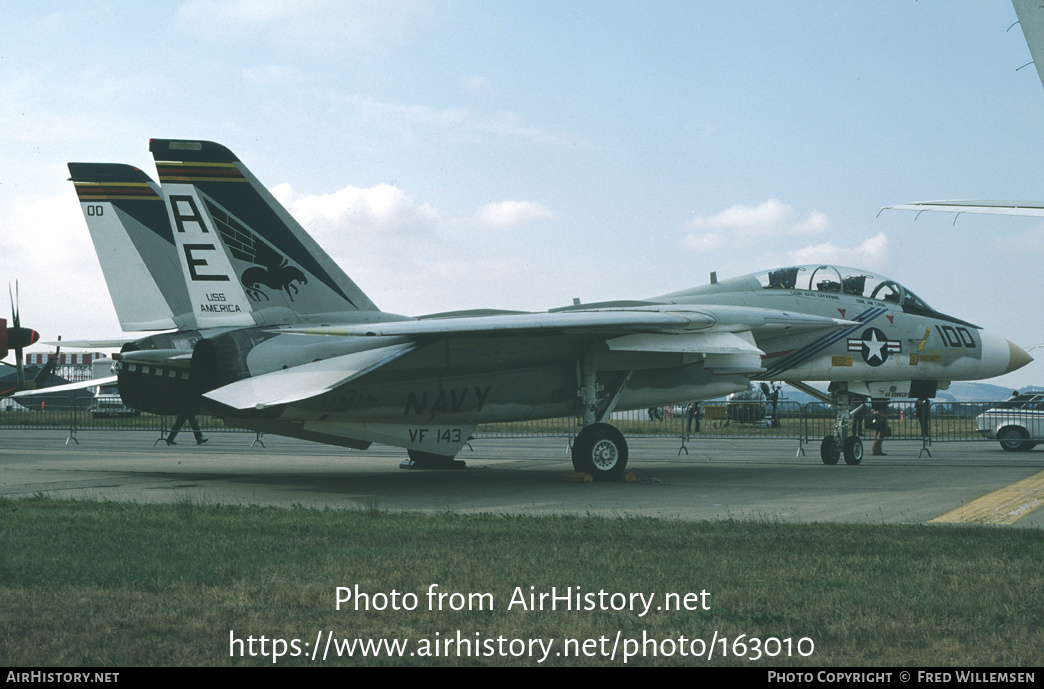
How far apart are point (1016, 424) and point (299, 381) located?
1699 cm

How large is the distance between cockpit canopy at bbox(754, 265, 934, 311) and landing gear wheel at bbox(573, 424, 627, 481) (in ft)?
13.3

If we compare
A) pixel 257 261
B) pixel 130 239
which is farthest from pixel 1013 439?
pixel 130 239

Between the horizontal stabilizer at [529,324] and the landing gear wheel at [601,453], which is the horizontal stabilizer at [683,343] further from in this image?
the landing gear wheel at [601,453]

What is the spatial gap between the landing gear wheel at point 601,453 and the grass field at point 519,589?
15.8ft

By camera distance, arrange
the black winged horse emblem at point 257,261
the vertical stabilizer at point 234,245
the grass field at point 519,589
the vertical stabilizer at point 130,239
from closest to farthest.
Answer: the grass field at point 519,589
the vertical stabilizer at point 234,245
the black winged horse emblem at point 257,261
the vertical stabilizer at point 130,239

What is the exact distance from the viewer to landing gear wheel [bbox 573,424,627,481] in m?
12.6

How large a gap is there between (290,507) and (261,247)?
404cm

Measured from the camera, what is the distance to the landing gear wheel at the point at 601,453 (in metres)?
12.6

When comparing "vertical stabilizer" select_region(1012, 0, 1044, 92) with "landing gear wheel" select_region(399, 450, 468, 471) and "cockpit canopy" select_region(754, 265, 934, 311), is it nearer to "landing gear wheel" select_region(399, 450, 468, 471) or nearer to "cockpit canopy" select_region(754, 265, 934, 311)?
"cockpit canopy" select_region(754, 265, 934, 311)

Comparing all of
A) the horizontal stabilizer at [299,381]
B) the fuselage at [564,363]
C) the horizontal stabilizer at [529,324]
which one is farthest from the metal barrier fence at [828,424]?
the horizontal stabilizer at [299,381]

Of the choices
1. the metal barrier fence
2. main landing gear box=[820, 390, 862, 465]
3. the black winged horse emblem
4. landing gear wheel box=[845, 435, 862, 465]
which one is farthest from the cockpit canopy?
the black winged horse emblem

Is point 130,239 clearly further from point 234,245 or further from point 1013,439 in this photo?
point 1013,439
